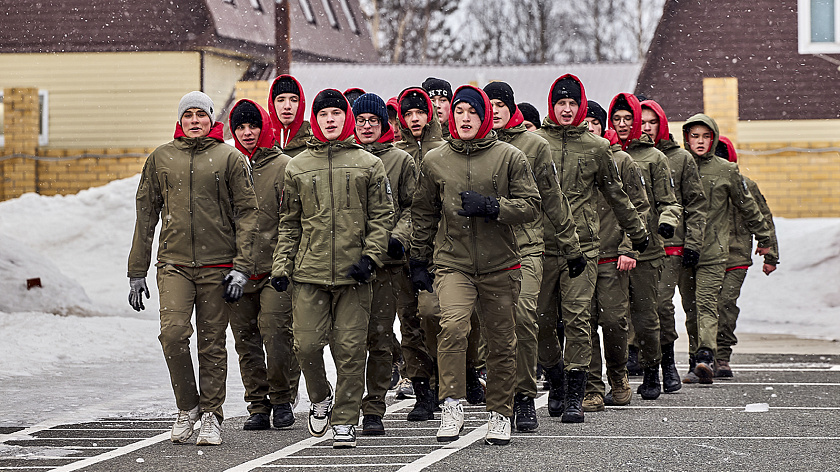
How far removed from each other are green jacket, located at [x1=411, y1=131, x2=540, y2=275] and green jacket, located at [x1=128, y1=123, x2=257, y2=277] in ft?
3.55

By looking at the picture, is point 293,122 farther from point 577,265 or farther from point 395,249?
point 577,265

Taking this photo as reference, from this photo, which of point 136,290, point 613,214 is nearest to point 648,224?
point 613,214

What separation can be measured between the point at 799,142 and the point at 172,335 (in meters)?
21.9

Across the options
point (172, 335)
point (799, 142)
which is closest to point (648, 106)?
point (172, 335)

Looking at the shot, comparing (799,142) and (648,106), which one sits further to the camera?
(799,142)

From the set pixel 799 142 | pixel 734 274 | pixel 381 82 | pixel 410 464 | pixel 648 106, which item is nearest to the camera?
pixel 410 464

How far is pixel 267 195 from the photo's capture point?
345 inches

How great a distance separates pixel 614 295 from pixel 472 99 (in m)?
2.24

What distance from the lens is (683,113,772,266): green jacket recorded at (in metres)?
11.3

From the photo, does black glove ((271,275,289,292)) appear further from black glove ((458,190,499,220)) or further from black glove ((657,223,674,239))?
black glove ((657,223,674,239))

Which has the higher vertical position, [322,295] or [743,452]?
[322,295]

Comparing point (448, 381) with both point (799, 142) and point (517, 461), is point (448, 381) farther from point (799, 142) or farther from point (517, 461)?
point (799, 142)

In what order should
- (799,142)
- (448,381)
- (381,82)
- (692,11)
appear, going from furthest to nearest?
(381,82) < (692,11) < (799,142) < (448,381)

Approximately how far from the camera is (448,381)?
25.6ft
